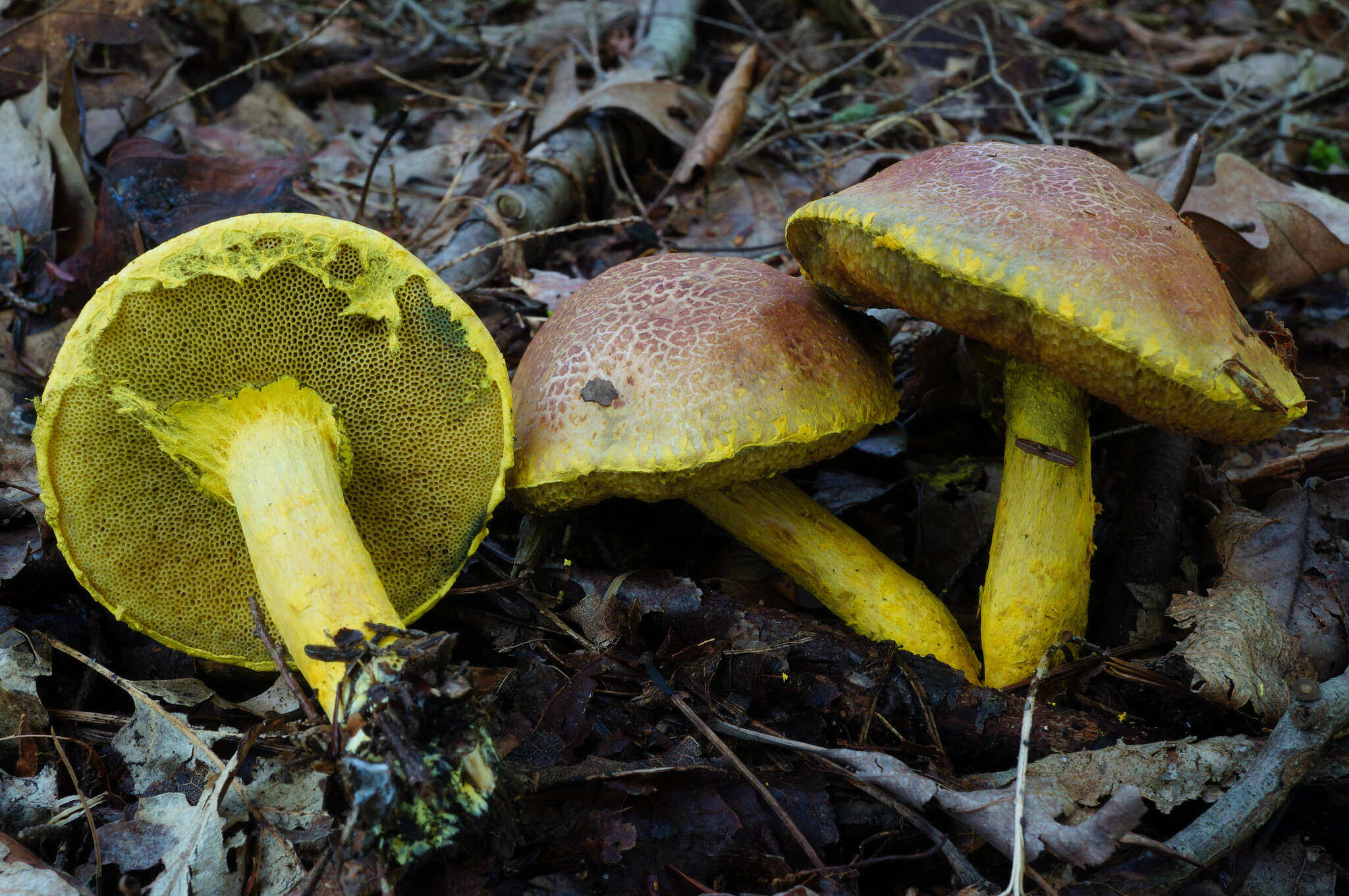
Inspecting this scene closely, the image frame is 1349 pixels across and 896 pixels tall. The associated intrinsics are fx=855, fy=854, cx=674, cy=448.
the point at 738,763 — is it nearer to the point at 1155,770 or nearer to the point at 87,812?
the point at 1155,770

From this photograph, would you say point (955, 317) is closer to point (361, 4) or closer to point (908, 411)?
point (908, 411)

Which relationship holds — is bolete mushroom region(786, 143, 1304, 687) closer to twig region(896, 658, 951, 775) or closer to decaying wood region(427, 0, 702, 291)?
twig region(896, 658, 951, 775)

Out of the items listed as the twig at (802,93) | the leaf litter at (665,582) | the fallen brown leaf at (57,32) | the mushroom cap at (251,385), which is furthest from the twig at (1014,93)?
the fallen brown leaf at (57,32)

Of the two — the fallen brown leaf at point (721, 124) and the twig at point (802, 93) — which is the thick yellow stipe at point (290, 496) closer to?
the fallen brown leaf at point (721, 124)

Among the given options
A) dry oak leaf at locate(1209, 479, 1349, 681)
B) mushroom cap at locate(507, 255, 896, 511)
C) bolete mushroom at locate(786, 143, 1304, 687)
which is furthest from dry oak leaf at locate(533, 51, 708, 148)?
dry oak leaf at locate(1209, 479, 1349, 681)

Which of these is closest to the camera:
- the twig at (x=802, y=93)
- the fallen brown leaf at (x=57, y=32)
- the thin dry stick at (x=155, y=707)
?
the thin dry stick at (x=155, y=707)

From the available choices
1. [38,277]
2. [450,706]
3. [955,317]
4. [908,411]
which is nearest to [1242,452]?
[908,411]

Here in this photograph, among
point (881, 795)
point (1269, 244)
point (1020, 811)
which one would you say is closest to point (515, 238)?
point (881, 795)

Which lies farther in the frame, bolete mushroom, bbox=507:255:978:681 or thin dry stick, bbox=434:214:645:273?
thin dry stick, bbox=434:214:645:273
